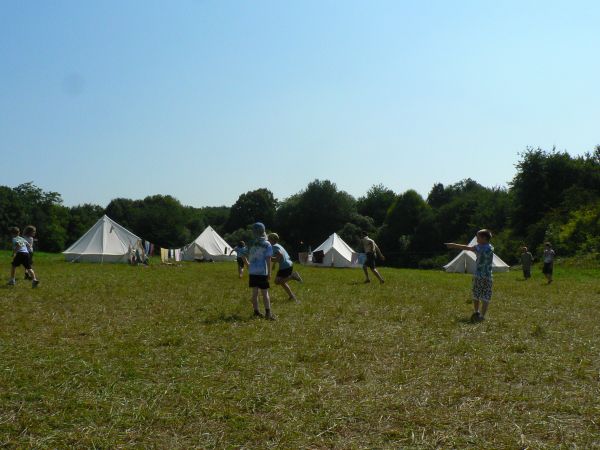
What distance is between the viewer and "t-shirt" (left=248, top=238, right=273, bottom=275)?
11445 mm

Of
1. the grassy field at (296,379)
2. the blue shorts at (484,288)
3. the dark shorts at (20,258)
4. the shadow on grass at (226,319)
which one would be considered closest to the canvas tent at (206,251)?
the dark shorts at (20,258)

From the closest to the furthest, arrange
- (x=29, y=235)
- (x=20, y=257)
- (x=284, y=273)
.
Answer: (x=284, y=273) < (x=20, y=257) < (x=29, y=235)

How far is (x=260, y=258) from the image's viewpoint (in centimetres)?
1149

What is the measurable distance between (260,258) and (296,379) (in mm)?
5107

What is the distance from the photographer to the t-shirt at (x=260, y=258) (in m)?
11.4

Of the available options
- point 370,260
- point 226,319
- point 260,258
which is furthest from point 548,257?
point 226,319

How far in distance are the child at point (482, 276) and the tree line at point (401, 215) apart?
3177cm

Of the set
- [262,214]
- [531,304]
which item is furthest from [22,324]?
[262,214]

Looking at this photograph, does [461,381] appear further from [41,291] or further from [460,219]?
[460,219]

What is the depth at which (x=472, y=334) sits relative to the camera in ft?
32.0

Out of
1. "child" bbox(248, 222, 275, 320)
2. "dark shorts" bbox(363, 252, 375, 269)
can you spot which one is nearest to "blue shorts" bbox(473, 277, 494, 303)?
"child" bbox(248, 222, 275, 320)

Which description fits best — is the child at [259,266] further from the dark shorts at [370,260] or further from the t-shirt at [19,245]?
the dark shorts at [370,260]

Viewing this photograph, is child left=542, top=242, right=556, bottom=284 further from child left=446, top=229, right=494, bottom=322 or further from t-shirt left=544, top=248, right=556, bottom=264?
child left=446, top=229, right=494, bottom=322

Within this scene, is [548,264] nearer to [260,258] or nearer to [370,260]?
[370,260]
